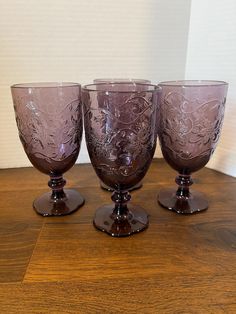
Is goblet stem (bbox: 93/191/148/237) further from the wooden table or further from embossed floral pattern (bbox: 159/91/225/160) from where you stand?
embossed floral pattern (bbox: 159/91/225/160)

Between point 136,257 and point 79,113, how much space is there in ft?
0.91

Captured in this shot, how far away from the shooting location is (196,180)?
70 centimetres

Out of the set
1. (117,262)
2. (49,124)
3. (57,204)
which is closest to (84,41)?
(49,124)

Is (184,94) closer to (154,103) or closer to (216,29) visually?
(154,103)

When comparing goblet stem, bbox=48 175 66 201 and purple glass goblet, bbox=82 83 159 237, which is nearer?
purple glass goblet, bbox=82 83 159 237

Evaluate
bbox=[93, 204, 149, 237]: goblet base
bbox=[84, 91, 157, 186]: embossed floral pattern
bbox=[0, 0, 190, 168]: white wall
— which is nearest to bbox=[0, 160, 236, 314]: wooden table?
bbox=[93, 204, 149, 237]: goblet base

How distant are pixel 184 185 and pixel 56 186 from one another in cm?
26

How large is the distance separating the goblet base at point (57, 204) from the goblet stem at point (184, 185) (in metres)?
0.21

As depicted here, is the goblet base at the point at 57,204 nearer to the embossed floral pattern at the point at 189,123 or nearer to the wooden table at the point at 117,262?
the wooden table at the point at 117,262

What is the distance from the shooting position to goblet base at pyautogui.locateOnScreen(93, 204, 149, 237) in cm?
49

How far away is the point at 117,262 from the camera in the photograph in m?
0.42

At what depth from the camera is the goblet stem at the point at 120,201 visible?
20.6 inches

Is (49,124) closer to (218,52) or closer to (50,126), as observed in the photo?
(50,126)

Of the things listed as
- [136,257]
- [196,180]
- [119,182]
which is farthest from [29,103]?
[196,180]
